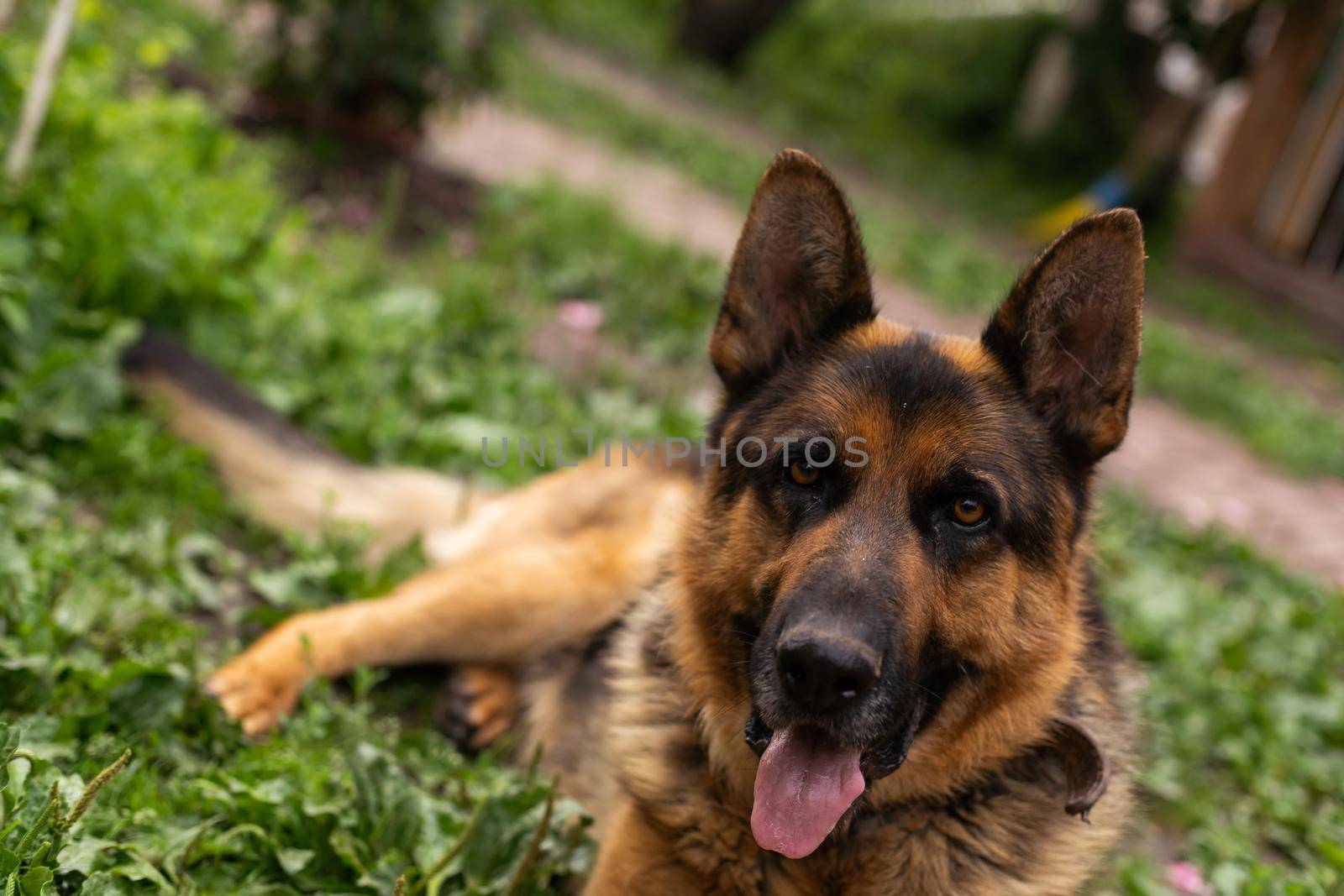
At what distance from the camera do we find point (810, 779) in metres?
2.58

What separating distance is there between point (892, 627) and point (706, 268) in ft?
19.7

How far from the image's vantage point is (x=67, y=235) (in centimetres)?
456

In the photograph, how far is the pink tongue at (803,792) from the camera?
2553 millimetres

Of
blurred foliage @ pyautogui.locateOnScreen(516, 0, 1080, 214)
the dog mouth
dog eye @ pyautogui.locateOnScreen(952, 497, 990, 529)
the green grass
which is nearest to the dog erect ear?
dog eye @ pyautogui.locateOnScreen(952, 497, 990, 529)

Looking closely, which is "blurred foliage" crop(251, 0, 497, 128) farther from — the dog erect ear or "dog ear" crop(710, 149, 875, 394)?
the dog erect ear

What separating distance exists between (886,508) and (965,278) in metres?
10.2

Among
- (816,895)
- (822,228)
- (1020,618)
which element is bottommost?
(816,895)

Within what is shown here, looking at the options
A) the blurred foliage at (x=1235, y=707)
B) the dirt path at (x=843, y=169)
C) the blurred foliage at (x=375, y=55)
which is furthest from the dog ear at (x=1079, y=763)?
the dirt path at (x=843, y=169)

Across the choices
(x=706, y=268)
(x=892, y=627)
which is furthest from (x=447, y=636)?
(x=706, y=268)

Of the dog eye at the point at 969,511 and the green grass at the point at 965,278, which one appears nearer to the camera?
the dog eye at the point at 969,511

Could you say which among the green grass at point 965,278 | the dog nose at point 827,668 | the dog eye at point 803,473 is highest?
the dog eye at point 803,473

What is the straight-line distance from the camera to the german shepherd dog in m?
2.59

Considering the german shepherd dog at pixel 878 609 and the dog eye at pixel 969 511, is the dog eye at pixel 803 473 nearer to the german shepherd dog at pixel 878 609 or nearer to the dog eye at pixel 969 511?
the german shepherd dog at pixel 878 609

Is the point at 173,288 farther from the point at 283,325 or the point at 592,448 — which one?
the point at 592,448
